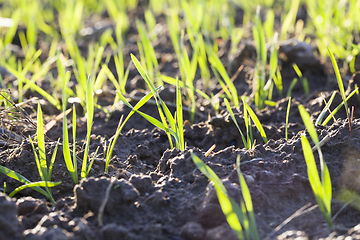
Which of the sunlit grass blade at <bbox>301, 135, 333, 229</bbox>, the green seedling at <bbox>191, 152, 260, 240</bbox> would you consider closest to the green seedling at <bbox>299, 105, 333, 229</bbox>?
the sunlit grass blade at <bbox>301, 135, 333, 229</bbox>

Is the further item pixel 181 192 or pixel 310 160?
pixel 181 192

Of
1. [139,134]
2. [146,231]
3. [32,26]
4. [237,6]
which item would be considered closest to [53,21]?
[32,26]

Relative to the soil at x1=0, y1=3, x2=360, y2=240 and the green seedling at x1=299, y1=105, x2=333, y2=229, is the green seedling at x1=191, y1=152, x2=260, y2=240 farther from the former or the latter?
the green seedling at x1=299, y1=105, x2=333, y2=229

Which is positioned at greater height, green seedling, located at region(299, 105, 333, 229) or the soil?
green seedling, located at region(299, 105, 333, 229)

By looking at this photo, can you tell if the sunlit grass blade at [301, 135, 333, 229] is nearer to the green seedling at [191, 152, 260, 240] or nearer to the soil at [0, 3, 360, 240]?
the soil at [0, 3, 360, 240]

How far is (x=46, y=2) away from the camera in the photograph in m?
4.60

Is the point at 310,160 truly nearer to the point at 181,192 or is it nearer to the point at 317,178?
the point at 317,178

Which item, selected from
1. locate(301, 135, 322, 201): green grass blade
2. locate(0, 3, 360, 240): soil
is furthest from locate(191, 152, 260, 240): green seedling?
locate(301, 135, 322, 201): green grass blade

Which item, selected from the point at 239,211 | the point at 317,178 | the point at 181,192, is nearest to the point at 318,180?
the point at 317,178

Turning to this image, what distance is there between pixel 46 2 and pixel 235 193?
4.64 metres

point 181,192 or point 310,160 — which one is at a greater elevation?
point 310,160

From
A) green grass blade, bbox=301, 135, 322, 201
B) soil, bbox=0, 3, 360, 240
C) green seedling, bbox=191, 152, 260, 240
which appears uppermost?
green grass blade, bbox=301, 135, 322, 201

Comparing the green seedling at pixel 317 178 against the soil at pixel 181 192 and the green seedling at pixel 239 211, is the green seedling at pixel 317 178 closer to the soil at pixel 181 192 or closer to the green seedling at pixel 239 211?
the soil at pixel 181 192

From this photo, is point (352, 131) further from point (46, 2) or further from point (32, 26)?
point (46, 2)
